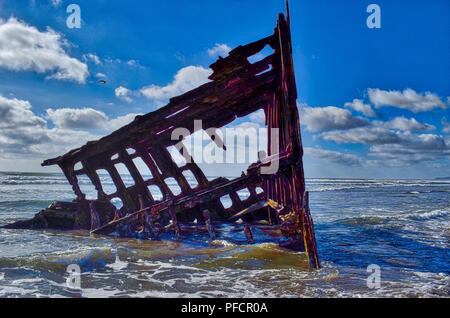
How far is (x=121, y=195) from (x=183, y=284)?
172 inches

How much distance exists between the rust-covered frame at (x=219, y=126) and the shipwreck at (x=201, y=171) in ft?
0.06

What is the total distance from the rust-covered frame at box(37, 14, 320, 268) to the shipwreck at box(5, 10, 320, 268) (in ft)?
0.06

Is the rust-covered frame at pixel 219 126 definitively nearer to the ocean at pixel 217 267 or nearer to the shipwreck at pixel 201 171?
the shipwreck at pixel 201 171

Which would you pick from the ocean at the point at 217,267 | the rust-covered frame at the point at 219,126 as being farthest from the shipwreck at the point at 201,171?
the ocean at the point at 217,267

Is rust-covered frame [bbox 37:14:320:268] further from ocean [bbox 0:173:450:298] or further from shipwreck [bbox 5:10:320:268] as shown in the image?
ocean [bbox 0:173:450:298]

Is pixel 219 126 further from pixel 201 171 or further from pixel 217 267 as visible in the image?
pixel 217 267

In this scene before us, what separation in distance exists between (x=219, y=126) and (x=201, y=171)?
1259mm

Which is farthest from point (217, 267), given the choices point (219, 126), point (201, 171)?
point (219, 126)

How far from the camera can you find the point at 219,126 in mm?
7418

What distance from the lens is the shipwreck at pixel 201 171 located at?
15.9ft

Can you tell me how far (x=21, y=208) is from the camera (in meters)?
14.8

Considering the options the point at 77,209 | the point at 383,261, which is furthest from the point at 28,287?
the point at 383,261

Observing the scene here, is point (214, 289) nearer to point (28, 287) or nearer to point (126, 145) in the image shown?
point (28, 287)

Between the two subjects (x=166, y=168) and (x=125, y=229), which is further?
(x=166, y=168)
